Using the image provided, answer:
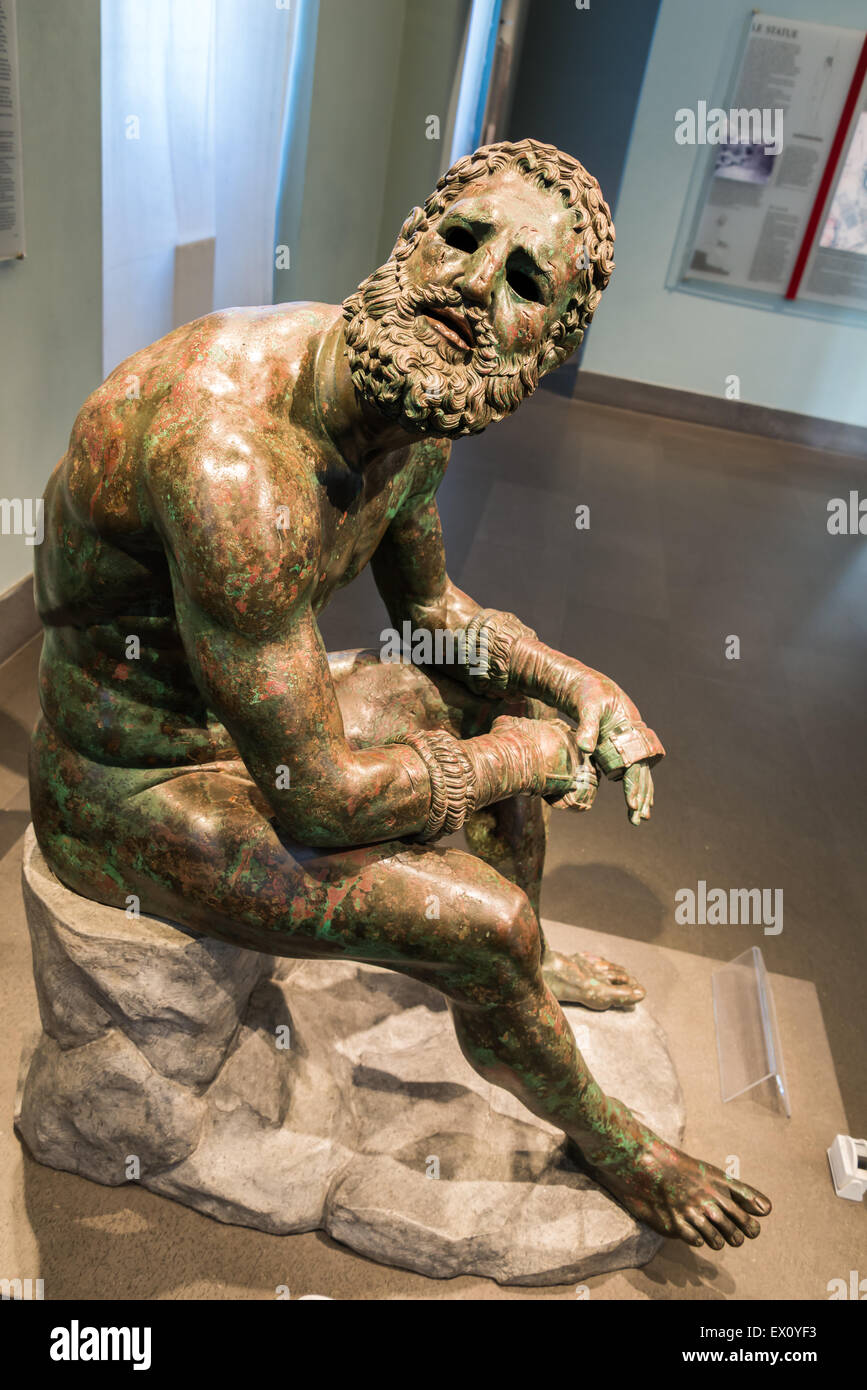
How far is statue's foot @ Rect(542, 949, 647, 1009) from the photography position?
290 centimetres

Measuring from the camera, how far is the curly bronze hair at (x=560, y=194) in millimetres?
1570

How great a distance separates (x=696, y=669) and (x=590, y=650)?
0.52 metres

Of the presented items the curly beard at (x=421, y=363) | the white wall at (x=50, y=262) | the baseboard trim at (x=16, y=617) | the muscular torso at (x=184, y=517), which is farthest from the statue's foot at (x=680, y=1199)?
the white wall at (x=50, y=262)

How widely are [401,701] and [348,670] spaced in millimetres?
136

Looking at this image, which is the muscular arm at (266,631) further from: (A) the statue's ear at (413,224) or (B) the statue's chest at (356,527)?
(A) the statue's ear at (413,224)

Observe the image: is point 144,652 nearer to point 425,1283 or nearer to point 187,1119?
point 187,1119

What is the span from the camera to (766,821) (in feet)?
13.5

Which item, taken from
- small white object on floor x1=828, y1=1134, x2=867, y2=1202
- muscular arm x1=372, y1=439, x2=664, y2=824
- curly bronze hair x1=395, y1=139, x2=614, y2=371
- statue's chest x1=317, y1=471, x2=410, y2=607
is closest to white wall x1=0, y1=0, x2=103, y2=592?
muscular arm x1=372, y1=439, x2=664, y2=824

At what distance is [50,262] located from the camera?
3.57 meters

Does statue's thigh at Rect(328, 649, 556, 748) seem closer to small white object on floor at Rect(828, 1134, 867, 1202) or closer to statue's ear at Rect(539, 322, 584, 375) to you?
statue's ear at Rect(539, 322, 584, 375)

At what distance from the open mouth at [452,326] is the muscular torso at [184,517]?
257 mm

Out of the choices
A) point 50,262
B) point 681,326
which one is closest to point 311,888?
point 50,262

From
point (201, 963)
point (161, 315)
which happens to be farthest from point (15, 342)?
point (201, 963)

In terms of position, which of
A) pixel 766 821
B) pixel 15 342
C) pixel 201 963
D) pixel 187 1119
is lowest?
pixel 766 821
